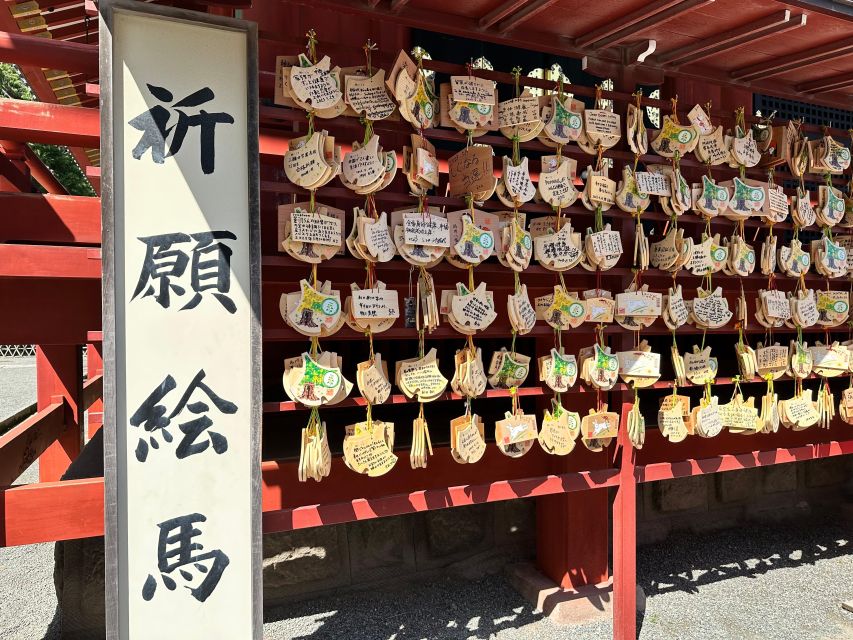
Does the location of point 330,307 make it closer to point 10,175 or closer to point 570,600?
point 570,600

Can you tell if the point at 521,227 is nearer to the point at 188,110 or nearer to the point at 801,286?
the point at 188,110

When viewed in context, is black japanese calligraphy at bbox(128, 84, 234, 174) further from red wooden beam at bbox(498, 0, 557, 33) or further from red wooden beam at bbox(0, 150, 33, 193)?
red wooden beam at bbox(0, 150, 33, 193)

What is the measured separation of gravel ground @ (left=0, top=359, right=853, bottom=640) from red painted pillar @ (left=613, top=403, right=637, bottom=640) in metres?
0.28

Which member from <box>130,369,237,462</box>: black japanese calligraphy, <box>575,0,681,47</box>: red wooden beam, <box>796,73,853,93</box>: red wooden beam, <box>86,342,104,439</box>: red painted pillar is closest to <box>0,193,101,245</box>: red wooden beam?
<box>130,369,237,462</box>: black japanese calligraphy

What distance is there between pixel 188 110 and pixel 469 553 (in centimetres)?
Result: 327

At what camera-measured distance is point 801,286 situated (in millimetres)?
3420

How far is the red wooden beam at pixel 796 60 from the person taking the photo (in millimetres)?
2863

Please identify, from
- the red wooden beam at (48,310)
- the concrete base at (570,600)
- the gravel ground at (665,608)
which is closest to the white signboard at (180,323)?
the red wooden beam at (48,310)

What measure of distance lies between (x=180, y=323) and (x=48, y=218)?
103cm

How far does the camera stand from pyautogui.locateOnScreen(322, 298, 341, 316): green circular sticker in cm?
242

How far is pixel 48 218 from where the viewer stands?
2623 mm

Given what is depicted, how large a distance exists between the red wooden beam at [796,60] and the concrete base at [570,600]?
3075 mm

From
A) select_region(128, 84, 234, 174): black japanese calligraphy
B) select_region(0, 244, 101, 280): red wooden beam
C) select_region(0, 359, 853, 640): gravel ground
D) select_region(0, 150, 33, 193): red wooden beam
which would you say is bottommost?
select_region(0, 359, 853, 640): gravel ground

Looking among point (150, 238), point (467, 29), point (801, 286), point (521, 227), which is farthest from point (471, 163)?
point (801, 286)
